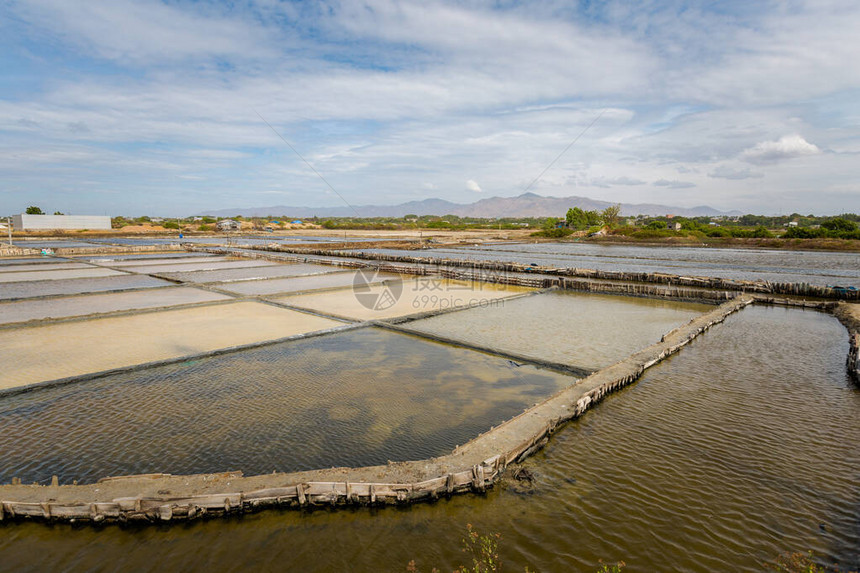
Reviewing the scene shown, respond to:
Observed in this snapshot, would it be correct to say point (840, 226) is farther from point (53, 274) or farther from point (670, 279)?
point (53, 274)

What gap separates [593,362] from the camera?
7.48 m

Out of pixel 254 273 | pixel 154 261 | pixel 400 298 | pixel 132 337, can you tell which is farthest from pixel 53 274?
pixel 400 298

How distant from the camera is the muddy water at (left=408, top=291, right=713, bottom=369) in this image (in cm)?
827

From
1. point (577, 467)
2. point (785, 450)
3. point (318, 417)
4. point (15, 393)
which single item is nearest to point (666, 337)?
point (785, 450)

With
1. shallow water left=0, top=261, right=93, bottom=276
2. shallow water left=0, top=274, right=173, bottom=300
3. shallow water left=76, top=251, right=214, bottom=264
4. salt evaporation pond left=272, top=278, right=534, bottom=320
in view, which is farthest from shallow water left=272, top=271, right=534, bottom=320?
shallow water left=76, top=251, right=214, bottom=264

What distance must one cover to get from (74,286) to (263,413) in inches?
580

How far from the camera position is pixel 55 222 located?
44656 millimetres

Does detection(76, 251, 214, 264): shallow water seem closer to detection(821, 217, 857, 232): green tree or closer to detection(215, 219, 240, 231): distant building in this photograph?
detection(215, 219, 240, 231): distant building

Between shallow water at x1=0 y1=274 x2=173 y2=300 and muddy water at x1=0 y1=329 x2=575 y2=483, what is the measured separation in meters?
10.5

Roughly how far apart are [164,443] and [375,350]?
13.3 feet

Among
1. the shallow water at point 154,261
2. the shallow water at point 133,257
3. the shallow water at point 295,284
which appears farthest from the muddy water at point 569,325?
the shallow water at point 133,257

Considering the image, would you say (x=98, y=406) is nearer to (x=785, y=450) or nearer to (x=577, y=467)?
(x=577, y=467)

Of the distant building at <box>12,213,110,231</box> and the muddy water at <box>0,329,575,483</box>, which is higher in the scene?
the distant building at <box>12,213,110,231</box>

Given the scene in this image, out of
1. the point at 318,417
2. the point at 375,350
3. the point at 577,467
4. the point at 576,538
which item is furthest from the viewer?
A: the point at 375,350
